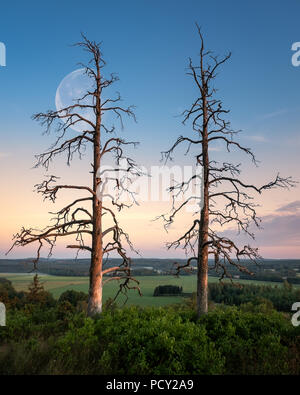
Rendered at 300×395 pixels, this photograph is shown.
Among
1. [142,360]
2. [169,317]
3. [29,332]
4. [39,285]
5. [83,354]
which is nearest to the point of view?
[142,360]

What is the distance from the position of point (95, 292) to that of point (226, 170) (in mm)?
8048

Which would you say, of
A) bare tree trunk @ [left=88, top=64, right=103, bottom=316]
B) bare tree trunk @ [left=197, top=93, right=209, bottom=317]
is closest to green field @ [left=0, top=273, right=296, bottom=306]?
bare tree trunk @ [left=88, top=64, right=103, bottom=316]

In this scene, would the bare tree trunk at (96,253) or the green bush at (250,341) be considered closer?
the green bush at (250,341)

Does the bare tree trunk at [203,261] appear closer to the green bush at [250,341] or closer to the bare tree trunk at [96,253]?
the green bush at [250,341]

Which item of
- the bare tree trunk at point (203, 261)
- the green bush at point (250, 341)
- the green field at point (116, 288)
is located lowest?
the green field at point (116, 288)

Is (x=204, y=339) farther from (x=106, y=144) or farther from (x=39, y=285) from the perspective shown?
(x=39, y=285)

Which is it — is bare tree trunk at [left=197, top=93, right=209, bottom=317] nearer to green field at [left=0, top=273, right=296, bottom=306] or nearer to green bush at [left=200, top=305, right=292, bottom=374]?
green bush at [left=200, top=305, right=292, bottom=374]

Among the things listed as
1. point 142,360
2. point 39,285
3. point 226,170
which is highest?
point 226,170

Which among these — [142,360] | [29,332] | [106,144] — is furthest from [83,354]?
[106,144]

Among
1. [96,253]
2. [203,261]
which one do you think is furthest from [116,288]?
[203,261]

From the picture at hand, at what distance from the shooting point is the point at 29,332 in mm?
11578

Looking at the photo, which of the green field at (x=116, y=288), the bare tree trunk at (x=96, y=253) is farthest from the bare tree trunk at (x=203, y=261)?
the green field at (x=116, y=288)

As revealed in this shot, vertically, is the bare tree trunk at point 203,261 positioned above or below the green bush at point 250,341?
above
